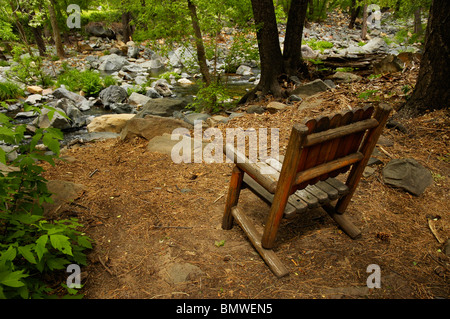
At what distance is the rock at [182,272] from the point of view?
2207 millimetres

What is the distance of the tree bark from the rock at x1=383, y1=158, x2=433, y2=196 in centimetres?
141

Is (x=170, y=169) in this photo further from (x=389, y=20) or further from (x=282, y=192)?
(x=389, y=20)

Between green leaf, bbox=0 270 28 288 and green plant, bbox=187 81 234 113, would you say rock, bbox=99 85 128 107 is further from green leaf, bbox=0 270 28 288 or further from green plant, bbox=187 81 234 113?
green leaf, bbox=0 270 28 288

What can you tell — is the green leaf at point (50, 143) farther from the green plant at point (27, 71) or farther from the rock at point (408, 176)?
the green plant at point (27, 71)

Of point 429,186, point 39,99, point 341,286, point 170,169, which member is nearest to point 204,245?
point 341,286

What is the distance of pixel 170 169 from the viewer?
404 cm

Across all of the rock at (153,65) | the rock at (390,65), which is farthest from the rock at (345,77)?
the rock at (153,65)

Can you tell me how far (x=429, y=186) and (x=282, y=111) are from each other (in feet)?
10.0

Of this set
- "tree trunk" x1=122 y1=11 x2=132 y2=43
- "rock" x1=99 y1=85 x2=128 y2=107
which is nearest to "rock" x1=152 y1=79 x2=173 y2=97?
"rock" x1=99 y1=85 x2=128 y2=107

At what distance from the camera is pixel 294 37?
6.98 m

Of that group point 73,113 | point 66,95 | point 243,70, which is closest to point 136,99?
point 73,113

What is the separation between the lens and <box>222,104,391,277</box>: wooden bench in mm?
1819

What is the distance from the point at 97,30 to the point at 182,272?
22661mm
